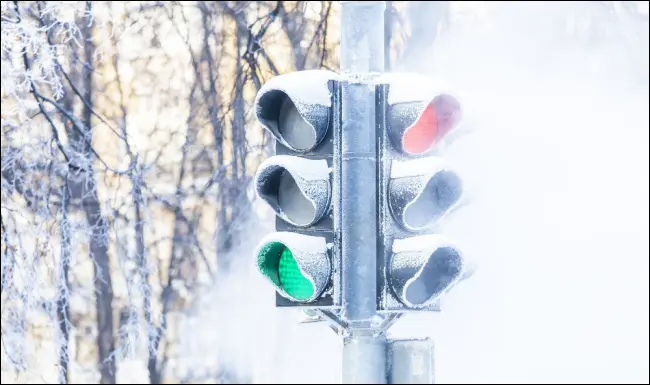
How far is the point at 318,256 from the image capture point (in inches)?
116

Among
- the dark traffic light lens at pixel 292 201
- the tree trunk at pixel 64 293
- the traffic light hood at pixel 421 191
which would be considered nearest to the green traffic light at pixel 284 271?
the dark traffic light lens at pixel 292 201

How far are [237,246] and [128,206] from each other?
135 centimetres

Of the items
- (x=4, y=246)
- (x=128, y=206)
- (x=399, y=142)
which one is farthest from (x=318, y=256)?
(x=128, y=206)

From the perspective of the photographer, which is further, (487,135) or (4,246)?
(487,135)

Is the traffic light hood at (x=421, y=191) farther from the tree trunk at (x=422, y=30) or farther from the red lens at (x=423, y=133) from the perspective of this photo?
the tree trunk at (x=422, y=30)

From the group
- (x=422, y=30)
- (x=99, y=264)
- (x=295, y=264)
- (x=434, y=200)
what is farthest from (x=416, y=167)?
(x=422, y=30)

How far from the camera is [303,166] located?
2984mm

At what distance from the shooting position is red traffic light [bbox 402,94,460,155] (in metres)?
3.13

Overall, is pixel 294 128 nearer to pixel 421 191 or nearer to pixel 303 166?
pixel 303 166

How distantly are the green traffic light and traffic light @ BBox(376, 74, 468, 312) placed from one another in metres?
0.30

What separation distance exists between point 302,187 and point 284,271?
0.36 meters

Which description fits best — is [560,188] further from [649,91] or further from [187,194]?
[187,194]

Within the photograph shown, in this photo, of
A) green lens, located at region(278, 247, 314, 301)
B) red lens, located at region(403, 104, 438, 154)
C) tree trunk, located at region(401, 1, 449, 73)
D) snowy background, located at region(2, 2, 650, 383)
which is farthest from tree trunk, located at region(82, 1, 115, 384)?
red lens, located at region(403, 104, 438, 154)

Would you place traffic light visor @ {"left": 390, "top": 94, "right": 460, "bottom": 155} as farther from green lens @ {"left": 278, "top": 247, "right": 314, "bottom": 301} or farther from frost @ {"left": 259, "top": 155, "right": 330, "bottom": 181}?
green lens @ {"left": 278, "top": 247, "right": 314, "bottom": 301}
